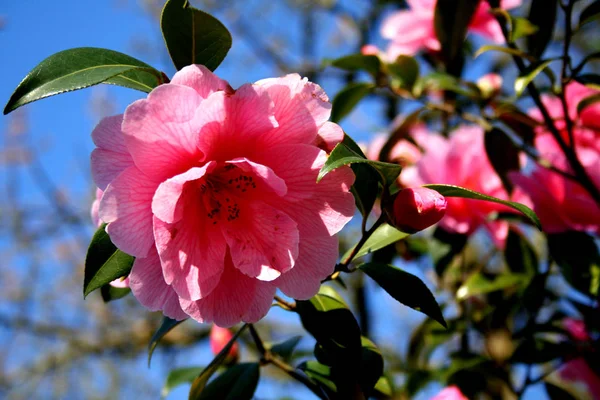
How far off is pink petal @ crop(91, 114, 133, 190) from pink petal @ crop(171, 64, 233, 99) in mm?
79

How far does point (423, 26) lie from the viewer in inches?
51.9

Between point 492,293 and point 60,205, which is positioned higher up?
point 492,293

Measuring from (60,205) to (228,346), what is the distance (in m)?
3.99

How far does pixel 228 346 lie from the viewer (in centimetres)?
82

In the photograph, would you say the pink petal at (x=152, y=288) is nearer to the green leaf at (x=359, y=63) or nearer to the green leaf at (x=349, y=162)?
the green leaf at (x=349, y=162)

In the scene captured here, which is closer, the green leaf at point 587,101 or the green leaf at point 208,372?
the green leaf at point 208,372

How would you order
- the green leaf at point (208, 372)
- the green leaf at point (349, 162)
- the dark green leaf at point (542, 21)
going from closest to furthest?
the green leaf at point (349, 162)
the green leaf at point (208, 372)
the dark green leaf at point (542, 21)

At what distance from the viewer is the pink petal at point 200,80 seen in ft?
1.98

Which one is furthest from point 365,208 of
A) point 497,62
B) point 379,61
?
point 497,62

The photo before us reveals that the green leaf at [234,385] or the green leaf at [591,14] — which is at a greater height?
the green leaf at [591,14]

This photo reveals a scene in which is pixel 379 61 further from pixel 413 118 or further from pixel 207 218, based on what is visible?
pixel 207 218

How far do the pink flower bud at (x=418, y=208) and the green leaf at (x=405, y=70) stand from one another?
2.29ft

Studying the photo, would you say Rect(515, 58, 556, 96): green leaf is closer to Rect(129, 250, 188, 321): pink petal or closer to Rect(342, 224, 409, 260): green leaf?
Rect(342, 224, 409, 260): green leaf

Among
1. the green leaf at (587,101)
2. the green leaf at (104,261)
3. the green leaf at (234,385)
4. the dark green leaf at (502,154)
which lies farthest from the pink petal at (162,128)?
the green leaf at (587,101)
